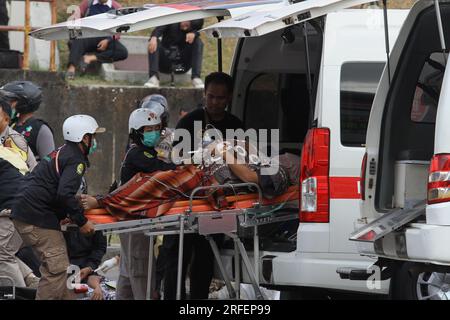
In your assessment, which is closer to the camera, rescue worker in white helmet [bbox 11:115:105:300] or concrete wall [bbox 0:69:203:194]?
rescue worker in white helmet [bbox 11:115:105:300]

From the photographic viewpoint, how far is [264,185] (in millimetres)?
8602

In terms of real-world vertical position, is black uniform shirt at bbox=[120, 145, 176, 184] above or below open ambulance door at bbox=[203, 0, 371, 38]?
below

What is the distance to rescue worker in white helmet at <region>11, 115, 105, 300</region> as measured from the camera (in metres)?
8.88

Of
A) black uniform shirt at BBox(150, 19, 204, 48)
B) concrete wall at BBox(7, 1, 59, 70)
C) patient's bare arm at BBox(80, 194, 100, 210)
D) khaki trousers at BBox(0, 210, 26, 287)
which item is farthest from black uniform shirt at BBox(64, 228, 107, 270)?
concrete wall at BBox(7, 1, 59, 70)

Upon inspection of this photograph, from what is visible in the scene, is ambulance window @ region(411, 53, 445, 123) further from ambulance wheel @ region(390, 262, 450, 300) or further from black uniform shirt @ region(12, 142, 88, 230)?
black uniform shirt @ region(12, 142, 88, 230)

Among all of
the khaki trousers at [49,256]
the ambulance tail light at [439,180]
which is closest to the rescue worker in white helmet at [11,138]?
the khaki trousers at [49,256]

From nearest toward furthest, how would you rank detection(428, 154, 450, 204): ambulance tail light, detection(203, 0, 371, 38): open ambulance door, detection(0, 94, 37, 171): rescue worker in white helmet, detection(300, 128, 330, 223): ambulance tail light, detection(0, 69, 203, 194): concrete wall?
detection(428, 154, 450, 204): ambulance tail light → detection(203, 0, 371, 38): open ambulance door → detection(300, 128, 330, 223): ambulance tail light → detection(0, 94, 37, 171): rescue worker in white helmet → detection(0, 69, 203, 194): concrete wall

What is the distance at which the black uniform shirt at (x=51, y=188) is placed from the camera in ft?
28.9

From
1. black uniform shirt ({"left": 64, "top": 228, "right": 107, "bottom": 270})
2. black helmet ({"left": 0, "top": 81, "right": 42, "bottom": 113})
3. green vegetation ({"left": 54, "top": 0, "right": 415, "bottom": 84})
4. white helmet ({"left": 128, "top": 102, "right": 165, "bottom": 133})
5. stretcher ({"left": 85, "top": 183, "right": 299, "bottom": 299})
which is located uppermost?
green vegetation ({"left": 54, "top": 0, "right": 415, "bottom": 84})

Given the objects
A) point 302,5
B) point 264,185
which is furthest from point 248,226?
point 302,5

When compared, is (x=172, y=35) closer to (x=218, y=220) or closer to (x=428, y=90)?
(x=218, y=220)

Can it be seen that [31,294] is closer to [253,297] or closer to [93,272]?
[93,272]

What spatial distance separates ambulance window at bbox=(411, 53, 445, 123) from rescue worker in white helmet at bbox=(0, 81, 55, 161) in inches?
147
